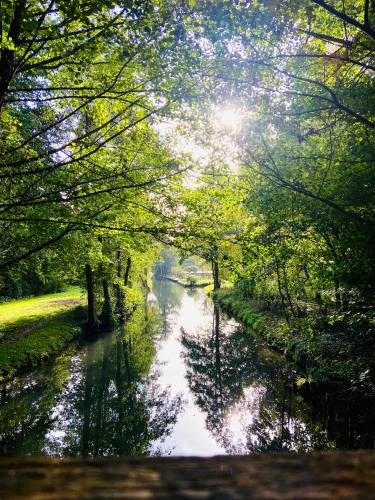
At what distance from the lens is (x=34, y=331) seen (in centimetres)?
2033

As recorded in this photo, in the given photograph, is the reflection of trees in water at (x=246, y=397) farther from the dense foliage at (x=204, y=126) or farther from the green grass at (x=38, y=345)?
the green grass at (x=38, y=345)

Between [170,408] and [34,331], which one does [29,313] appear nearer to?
[34,331]

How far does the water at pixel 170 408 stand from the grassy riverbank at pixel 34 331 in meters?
0.88

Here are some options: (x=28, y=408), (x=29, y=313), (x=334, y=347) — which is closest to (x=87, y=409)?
(x=28, y=408)

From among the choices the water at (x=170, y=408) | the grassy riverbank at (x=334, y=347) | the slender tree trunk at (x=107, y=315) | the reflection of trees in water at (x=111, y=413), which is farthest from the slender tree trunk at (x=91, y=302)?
the grassy riverbank at (x=334, y=347)

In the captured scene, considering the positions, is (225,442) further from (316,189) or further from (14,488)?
(14,488)

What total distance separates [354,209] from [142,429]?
1007 cm

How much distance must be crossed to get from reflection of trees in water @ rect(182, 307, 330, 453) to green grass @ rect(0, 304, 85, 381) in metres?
8.37

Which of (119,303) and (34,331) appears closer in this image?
(34,331)

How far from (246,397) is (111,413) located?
582 cm

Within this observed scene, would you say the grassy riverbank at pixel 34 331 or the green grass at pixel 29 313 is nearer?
the grassy riverbank at pixel 34 331

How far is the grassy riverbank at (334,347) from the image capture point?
9.14 metres

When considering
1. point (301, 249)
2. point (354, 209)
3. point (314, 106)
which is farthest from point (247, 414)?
point (314, 106)

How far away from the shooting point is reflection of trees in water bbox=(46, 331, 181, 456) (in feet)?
33.3
